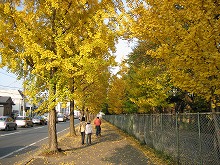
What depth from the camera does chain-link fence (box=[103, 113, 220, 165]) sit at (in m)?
7.61

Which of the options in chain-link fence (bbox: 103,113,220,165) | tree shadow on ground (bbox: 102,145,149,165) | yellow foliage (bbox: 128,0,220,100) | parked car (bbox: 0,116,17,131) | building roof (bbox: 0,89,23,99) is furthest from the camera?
building roof (bbox: 0,89,23,99)

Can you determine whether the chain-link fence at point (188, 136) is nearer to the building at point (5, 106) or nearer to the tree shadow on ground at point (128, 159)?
the tree shadow on ground at point (128, 159)

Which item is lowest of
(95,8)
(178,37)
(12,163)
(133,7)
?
(12,163)

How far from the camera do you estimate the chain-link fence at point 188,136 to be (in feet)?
25.0

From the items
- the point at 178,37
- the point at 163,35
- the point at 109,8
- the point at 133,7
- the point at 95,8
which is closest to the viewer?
the point at 178,37

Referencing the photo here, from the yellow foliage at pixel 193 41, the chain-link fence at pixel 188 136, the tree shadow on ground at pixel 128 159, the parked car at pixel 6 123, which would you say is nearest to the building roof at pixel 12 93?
the parked car at pixel 6 123

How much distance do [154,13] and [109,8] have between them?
3387 millimetres

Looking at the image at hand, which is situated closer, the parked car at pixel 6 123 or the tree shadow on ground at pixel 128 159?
the tree shadow on ground at pixel 128 159

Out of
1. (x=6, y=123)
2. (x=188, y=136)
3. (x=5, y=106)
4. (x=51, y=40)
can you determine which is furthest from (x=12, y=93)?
(x=188, y=136)

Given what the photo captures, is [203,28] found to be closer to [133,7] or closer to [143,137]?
[133,7]

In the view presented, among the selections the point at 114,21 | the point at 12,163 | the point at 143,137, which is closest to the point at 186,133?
the point at 114,21

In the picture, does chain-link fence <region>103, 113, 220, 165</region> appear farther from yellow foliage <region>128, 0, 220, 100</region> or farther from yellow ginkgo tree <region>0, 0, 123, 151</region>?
yellow ginkgo tree <region>0, 0, 123, 151</region>

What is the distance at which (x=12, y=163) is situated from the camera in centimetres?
1054

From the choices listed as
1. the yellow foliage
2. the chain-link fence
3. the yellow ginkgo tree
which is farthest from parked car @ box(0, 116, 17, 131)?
the yellow foliage
